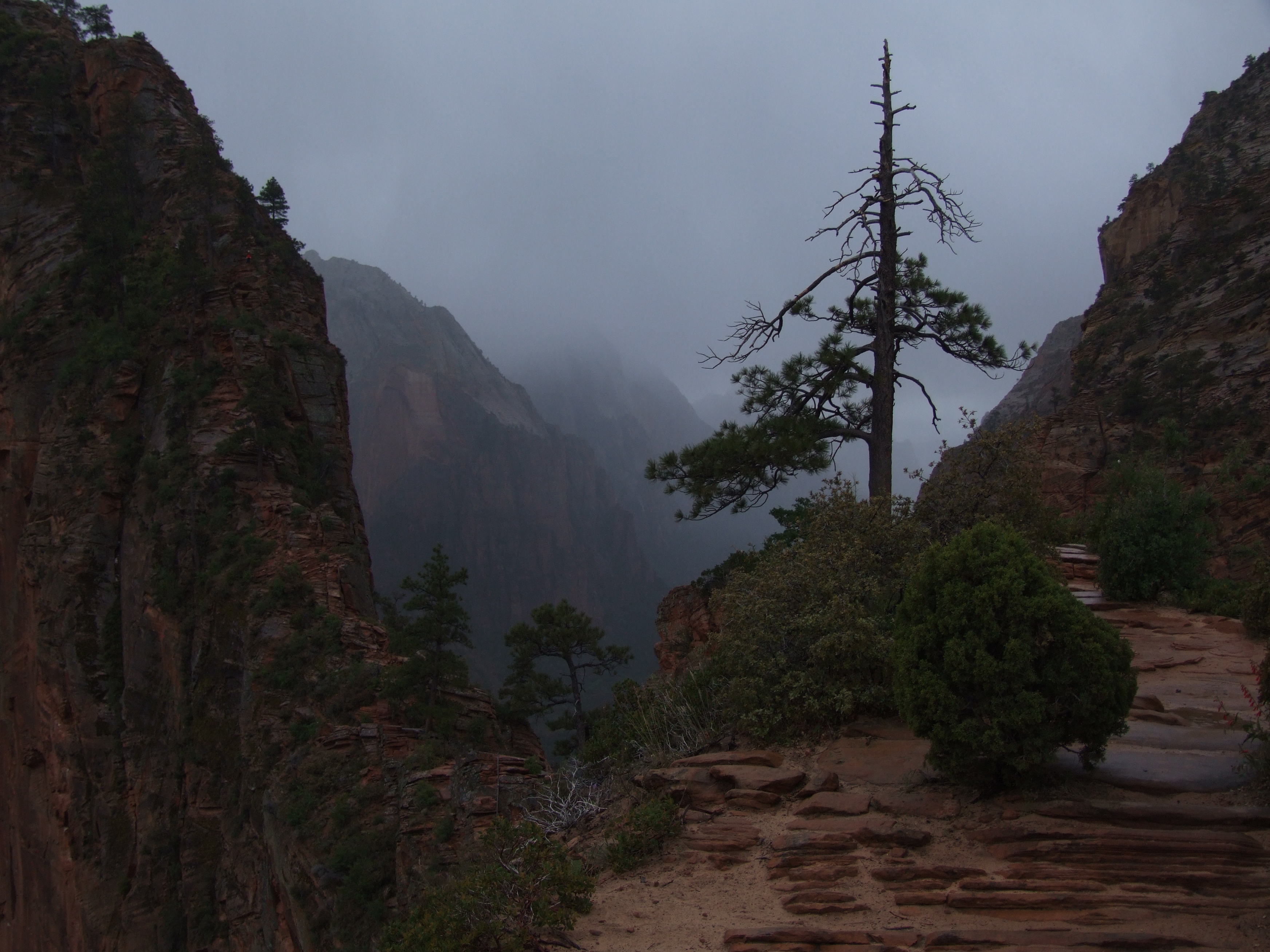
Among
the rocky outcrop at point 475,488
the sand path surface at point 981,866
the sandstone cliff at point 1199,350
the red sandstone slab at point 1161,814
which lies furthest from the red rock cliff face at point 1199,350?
the rocky outcrop at point 475,488

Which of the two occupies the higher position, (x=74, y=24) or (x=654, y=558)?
(x=74, y=24)

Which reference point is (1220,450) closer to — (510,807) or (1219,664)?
(1219,664)

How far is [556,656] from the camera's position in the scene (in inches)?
1154

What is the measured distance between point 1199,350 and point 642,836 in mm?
31575

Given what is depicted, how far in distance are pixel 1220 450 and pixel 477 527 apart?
265ft

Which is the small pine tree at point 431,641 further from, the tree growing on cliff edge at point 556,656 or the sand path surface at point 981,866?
the sand path surface at point 981,866

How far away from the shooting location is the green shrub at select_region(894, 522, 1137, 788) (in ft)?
19.2

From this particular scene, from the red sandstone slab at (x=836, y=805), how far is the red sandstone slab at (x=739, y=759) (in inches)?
32.5

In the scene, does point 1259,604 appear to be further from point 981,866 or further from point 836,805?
point 836,805

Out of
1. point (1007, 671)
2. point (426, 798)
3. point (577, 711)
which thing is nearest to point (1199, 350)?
point (577, 711)

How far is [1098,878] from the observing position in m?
5.36

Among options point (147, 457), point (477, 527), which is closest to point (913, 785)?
point (147, 457)

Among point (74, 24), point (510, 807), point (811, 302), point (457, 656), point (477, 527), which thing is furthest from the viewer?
point (477, 527)

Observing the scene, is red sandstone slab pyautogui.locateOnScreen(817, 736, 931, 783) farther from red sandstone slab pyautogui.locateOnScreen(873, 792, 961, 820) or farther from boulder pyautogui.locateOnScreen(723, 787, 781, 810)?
boulder pyautogui.locateOnScreen(723, 787, 781, 810)
